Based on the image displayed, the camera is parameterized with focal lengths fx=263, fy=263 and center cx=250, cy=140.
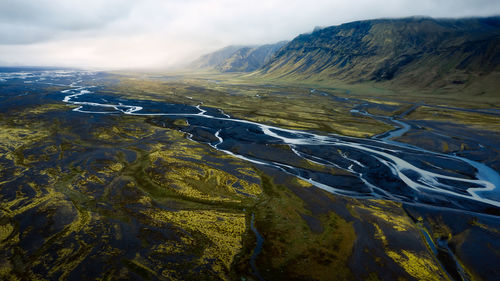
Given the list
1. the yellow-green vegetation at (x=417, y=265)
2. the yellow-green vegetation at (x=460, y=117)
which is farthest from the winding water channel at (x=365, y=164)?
the yellow-green vegetation at (x=460, y=117)

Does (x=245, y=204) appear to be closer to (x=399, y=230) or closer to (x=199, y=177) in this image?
(x=199, y=177)

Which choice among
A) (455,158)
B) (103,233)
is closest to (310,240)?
(103,233)

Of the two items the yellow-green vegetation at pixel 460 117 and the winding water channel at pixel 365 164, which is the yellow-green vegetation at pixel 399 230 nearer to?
the winding water channel at pixel 365 164

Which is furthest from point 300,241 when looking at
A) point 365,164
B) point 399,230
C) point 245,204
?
point 365,164

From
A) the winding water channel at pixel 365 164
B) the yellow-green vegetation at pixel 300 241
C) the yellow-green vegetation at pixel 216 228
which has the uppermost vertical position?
the yellow-green vegetation at pixel 216 228

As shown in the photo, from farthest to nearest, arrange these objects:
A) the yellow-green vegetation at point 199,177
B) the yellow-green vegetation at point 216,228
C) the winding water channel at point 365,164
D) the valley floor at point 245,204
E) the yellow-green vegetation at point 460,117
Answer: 1. the yellow-green vegetation at point 460,117
2. the winding water channel at point 365,164
3. the yellow-green vegetation at point 199,177
4. the yellow-green vegetation at point 216,228
5. the valley floor at point 245,204

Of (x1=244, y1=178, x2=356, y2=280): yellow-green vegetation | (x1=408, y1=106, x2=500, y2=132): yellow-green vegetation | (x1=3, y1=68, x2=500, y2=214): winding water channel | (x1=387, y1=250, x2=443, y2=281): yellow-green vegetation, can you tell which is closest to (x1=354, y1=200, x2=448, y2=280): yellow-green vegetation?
A: (x1=387, y1=250, x2=443, y2=281): yellow-green vegetation

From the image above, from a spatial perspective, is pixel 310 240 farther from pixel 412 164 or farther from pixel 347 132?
pixel 347 132

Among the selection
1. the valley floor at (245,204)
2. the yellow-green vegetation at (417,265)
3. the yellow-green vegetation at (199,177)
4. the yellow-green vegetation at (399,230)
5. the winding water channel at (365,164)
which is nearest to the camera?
the yellow-green vegetation at (417,265)

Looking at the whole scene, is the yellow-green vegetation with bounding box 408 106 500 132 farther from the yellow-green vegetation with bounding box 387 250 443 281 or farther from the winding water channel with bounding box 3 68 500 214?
the yellow-green vegetation with bounding box 387 250 443 281

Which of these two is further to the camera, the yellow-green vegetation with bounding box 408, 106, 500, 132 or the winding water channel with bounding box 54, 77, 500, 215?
the yellow-green vegetation with bounding box 408, 106, 500, 132

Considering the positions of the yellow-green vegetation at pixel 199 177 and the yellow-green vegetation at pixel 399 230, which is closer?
the yellow-green vegetation at pixel 399 230
